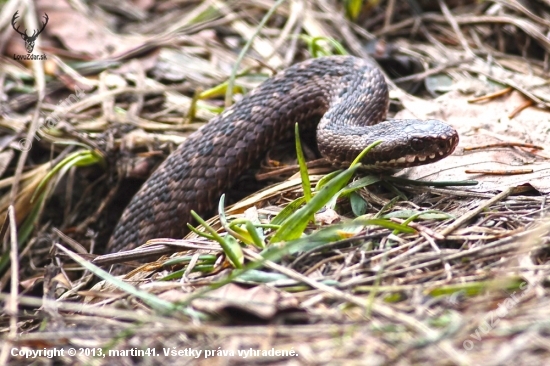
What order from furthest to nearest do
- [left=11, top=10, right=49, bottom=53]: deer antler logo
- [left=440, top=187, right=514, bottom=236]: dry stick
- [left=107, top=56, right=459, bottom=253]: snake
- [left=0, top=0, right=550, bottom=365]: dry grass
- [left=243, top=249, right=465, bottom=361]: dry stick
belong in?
[left=11, top=10, right=49, bottom=53]: deer antler logo < [left=107, top=56, right=459, bottom=253]: snake < [left=440, top=187, right=514, bottom=236]: dry stick < [left=0, top=0, right=550, bottom=365]: dry grass < [left=243, top=249, right=465, bottom=361]: dry stick

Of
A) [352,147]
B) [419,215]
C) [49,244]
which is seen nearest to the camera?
[419,215]

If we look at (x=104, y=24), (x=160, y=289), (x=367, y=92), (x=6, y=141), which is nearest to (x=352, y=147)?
(x=367, y=92)

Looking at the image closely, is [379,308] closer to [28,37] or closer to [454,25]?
[454,25]

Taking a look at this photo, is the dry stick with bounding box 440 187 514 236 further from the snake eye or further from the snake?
the snake

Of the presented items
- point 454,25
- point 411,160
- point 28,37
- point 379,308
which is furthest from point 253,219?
point 28,37

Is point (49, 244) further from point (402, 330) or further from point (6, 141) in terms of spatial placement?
point (402, 330)

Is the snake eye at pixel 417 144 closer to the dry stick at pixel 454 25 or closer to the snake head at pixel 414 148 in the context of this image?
the snake head at pixel 414 148


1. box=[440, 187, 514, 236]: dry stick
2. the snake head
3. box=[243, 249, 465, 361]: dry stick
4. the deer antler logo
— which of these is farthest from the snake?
the deer antler logo
